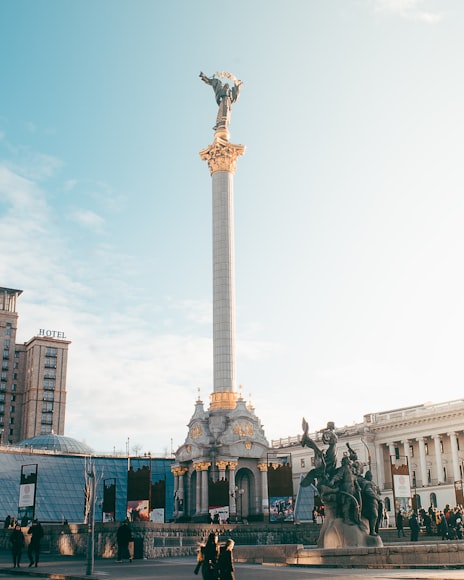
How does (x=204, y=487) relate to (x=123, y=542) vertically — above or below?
above

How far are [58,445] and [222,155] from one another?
61.7m

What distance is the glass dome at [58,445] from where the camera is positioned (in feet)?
367

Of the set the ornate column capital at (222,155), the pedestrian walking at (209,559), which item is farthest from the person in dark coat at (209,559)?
the ornate column capital at (222,155)

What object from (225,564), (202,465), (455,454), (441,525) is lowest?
(225,564)

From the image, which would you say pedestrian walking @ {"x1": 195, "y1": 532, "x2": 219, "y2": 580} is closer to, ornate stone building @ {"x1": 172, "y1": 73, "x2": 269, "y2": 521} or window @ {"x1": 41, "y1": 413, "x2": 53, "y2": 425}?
ornate stone building @ {"x1": 172, "y1": 73, "x2": 269, "y2": 521}

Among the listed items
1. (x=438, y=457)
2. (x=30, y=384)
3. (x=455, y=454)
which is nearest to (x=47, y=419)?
(x=30, y=384)

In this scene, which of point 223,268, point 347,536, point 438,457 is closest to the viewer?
point 347,536

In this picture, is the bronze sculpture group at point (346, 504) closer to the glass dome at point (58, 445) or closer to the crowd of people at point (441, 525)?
the crowd of people at point (441, 525)

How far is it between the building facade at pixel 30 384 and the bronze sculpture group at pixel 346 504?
112m

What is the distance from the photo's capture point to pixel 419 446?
97000 millimetres

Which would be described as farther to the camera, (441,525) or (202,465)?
(202,465)

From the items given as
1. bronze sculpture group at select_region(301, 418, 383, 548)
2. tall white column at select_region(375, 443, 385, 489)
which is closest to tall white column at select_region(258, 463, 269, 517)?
bronze sculpture group at select_region(301, 418, 383, 548)

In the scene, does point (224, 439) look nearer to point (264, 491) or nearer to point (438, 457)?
point (264, 491)

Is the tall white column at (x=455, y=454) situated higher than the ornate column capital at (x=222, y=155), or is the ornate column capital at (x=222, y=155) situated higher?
the ornate column capital at (x=222, y=155)
